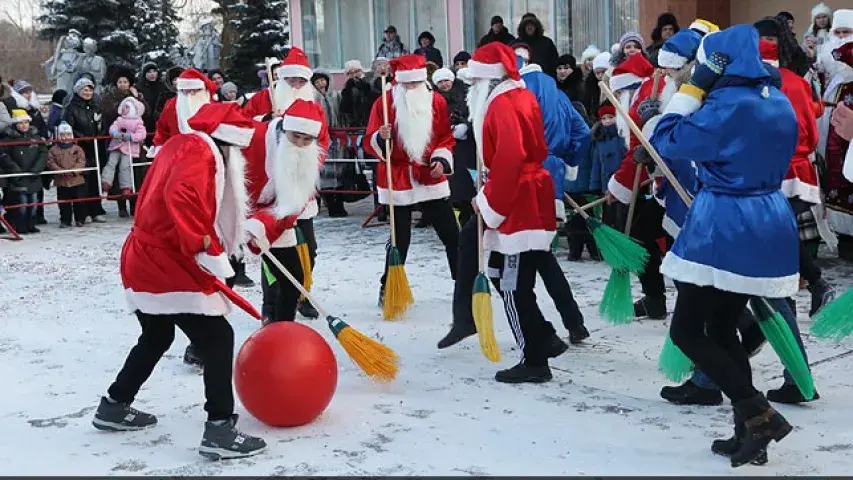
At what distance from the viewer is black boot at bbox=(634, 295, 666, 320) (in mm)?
6938

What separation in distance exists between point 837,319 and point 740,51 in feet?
4.22

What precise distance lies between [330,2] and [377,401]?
14.6 m

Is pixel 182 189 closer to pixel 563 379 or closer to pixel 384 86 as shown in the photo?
pixel 563 379

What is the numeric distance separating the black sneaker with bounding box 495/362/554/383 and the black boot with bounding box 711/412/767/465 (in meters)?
1.33

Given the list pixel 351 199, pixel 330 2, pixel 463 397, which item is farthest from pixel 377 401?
pixel 330 2

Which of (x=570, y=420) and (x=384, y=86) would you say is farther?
(x=384, y=86)

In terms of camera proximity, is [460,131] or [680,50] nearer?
[680,50]

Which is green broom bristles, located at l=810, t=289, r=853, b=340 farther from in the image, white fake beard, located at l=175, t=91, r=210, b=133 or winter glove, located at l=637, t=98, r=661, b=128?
white fake beard, located at l=175, t=91, r=210, b=133

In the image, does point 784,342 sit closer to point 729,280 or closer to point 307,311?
point 729,280

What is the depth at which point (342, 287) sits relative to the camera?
8.62m

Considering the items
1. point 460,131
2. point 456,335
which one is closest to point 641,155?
point 456,335

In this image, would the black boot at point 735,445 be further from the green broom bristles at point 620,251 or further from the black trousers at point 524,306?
the green broom bristles at point 620,251

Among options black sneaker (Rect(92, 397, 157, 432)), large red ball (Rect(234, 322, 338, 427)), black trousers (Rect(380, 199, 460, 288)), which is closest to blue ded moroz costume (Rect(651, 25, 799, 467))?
large red ball (Rect(234, 322, 338, 427))

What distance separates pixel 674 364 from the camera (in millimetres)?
5152
